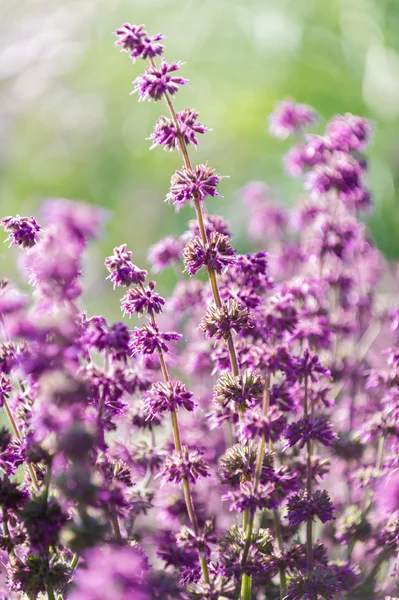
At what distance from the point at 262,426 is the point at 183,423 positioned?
25.8 inches

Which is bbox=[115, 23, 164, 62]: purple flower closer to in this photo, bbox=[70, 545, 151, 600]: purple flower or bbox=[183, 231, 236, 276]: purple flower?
bbox=[183, 231, 236, 276]: purple flower

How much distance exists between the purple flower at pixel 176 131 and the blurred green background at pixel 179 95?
7.76 feet

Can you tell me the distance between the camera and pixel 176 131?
3.65 ft

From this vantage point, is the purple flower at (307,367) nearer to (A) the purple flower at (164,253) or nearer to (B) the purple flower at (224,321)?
(B) the purple flower at (224,321)

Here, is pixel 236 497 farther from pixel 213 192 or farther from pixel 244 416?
pixel 213 192

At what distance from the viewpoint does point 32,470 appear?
1079 millimetres

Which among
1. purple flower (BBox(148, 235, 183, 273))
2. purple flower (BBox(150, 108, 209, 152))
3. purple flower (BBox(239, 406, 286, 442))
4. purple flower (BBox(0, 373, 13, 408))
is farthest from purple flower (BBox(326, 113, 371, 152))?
purple flower (BBox(0, 373, 13, 408))

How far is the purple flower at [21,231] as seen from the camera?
1.07 m

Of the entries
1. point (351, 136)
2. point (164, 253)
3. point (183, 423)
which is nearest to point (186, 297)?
point (164, 253)

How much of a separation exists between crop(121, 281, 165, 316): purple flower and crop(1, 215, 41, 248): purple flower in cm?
19

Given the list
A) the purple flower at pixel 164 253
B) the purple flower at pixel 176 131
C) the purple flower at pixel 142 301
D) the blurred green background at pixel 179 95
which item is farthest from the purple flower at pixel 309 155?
the blurred green background at pixel 179 95

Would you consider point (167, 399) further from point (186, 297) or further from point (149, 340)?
point (186, 297)

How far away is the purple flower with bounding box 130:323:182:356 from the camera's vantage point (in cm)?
109

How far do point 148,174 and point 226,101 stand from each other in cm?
69
